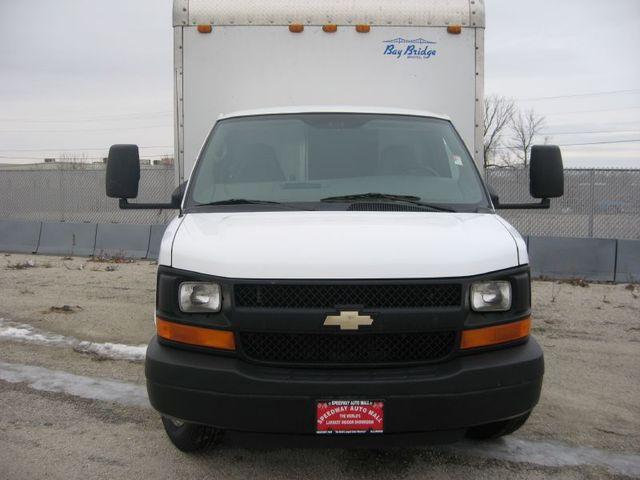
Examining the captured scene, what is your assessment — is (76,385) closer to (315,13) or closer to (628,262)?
(315,13)

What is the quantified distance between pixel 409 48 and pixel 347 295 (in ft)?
11.4

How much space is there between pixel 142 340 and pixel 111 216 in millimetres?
9367

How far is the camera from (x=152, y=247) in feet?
38.1

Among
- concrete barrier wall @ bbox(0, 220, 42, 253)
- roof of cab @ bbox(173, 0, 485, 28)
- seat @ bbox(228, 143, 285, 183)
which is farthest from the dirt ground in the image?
concrete barrier wall @ bbox(0, 220, 42, 253)

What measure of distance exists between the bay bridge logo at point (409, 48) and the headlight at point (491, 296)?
3.20m

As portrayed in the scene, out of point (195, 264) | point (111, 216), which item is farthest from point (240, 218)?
point (111, 216)

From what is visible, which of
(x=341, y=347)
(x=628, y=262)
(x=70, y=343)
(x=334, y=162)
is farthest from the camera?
(x=628, y=262)

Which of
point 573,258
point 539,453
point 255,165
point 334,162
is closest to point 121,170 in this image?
point 255,165

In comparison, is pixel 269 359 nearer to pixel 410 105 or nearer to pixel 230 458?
pixel 230 458

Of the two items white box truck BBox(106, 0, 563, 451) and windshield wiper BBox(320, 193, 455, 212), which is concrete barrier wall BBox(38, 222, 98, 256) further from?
windshield wiper BBox(320, 193, 455, 212)

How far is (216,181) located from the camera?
4.11m

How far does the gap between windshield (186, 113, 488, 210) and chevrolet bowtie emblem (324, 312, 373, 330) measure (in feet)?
3.73

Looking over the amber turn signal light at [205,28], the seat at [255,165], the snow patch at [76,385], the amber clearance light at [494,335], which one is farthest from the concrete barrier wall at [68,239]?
the amber clearance light at [494,335]

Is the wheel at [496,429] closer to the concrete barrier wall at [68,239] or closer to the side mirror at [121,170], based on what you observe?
the side mirror at [121,170]
